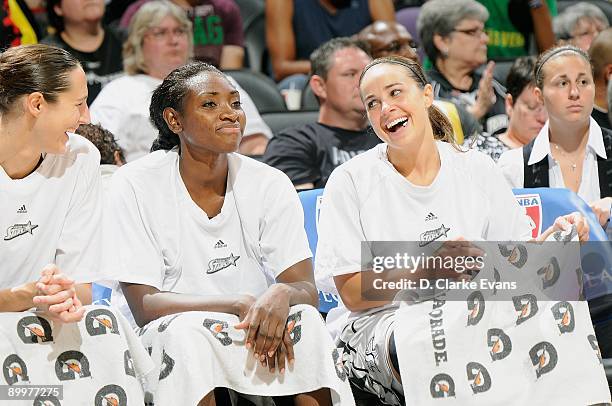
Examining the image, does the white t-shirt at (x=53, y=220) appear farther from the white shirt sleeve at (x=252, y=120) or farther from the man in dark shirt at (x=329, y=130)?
the white shirt sleeve at (x=252, y=120)

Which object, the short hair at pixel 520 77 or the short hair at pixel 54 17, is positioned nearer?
the short hair at pixel 520 77

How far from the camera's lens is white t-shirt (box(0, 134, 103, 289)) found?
321 centimetres

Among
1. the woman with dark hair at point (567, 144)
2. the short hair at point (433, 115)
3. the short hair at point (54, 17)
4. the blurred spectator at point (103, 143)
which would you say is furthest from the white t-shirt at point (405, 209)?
the short hair at point (54, 17)

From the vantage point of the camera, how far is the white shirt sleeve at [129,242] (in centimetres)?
329

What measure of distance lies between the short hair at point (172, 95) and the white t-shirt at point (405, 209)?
1.72ft

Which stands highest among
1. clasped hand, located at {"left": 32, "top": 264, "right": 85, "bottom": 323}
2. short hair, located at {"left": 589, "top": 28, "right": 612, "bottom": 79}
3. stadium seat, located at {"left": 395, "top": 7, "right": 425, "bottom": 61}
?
stadium seat, located at {"left": 395, "top": 7, "right": 425, "bottom": 61}

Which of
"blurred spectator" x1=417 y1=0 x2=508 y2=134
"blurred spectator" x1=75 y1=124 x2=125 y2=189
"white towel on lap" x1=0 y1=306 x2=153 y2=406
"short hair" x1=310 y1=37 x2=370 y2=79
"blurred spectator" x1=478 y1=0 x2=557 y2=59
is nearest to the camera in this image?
"white towel on lap" x1=0 y1=306 x2=153 y2=406

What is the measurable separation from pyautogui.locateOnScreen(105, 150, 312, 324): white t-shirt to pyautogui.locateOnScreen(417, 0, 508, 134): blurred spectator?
223cm

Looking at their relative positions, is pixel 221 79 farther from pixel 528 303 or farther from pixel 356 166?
pixel 528 303

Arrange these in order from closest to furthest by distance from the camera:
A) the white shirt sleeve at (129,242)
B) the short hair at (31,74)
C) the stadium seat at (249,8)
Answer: the short hair at (31,74)
the white shirt sleeve at (129,242)
the stadium seat at (249,8)

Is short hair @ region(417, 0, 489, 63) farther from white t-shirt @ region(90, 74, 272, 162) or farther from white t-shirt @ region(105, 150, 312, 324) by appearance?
white t-shirt @ region(105, 150, 312, 324)

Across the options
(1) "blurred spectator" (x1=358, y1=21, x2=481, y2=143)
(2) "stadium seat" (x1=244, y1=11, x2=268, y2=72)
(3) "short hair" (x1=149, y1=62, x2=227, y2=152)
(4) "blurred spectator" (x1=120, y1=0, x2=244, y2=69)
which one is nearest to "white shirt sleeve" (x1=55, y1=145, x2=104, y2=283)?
(3) "short hair" (x1=149, y1=62, x2=227, y2=152)

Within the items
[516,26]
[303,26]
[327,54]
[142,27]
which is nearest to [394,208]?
[327,54]

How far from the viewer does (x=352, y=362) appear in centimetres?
338
